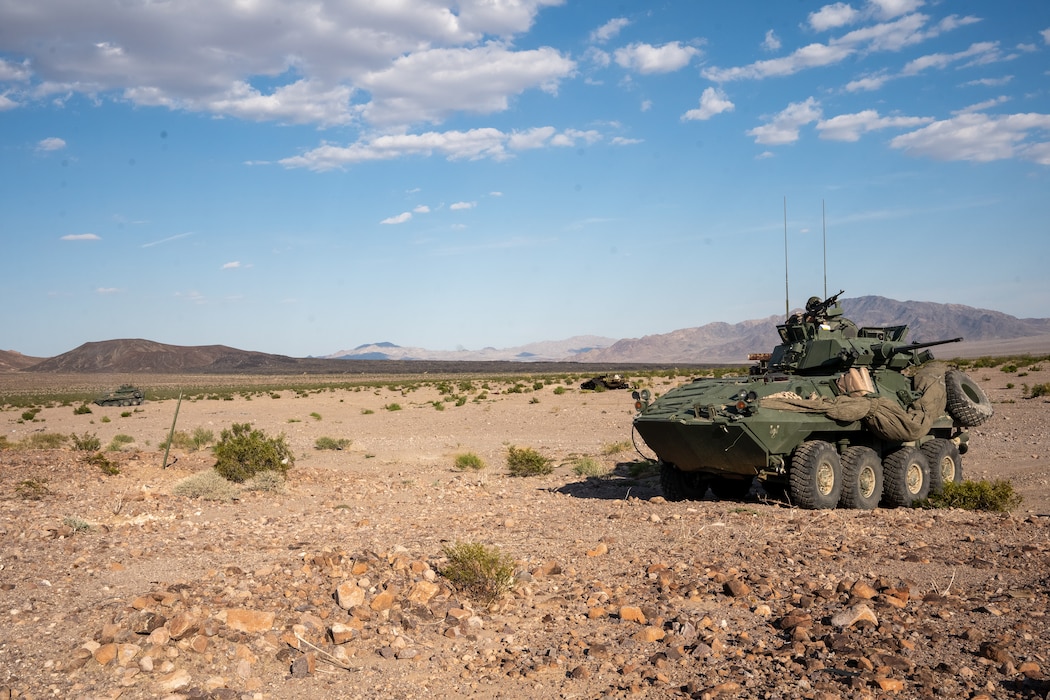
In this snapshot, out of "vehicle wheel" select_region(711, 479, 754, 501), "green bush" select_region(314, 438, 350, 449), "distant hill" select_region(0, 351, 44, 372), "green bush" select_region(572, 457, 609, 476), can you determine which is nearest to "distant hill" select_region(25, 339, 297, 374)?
"distant hill" select_region(0, 351, 44, 372)

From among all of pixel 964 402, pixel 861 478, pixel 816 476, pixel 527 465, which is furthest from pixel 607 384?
pixel 816 476

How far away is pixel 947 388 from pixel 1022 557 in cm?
581

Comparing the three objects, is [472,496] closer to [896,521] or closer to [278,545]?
[278,545]

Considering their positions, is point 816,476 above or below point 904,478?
above

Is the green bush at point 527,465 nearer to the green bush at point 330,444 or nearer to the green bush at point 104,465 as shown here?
the green bush at point 104,465

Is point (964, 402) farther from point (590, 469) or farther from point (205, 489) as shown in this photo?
point (205, 489)

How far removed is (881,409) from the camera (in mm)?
11258

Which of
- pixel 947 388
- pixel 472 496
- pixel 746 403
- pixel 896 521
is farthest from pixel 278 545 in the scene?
pixel 947 388

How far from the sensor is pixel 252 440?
1548 cm

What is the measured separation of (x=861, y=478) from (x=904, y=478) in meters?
0.74

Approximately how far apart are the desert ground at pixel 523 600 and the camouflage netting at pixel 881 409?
129 centimetres

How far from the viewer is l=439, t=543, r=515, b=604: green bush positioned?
6742 mm

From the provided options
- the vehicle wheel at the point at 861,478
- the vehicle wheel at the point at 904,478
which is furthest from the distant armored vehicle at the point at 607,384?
the vehicle wheel at the point at 861,478

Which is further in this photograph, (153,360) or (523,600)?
(153,360)
